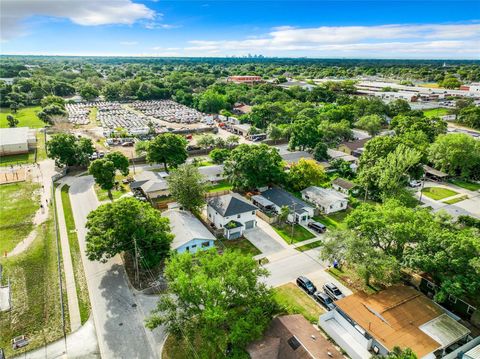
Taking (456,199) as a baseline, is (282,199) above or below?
above

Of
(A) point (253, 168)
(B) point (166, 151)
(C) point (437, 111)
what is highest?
(B) point (166, 151)

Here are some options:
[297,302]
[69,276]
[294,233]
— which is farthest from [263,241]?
[69,276]

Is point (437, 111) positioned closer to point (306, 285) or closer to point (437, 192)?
→ point (437, 192)

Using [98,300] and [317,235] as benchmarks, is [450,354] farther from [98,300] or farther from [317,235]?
[98,300]

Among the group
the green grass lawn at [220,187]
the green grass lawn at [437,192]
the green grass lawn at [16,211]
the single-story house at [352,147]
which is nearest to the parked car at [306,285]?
the green grass lawn at [220,187]

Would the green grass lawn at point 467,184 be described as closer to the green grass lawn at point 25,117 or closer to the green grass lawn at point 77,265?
the green grass lawn at point 77,265

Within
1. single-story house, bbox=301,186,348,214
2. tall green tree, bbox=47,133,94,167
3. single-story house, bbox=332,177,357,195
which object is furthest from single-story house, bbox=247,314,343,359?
tall green tree, bbox=47,133,94,167

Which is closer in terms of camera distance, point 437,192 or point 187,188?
point 187,188

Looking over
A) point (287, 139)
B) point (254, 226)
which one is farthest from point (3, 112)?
point (254, 226)
